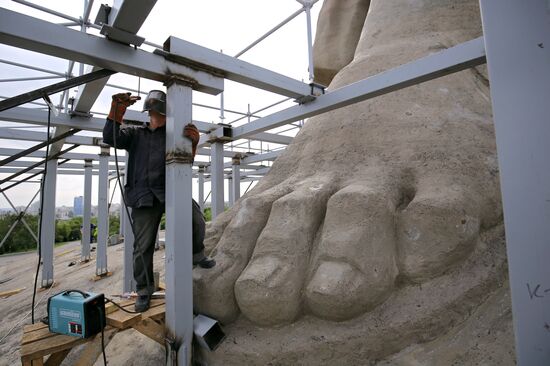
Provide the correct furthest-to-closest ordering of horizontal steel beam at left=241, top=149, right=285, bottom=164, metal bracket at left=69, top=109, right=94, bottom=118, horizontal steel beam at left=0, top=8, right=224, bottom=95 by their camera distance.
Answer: horizontal steel beam at left=241, top=149, right=285, bottom=164
metal bracket at left=69, top=109, right=94, bottom=118
horizontal steel beam at left=0, top=8, right=224, bottom=95

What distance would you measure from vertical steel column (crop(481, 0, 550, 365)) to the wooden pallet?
1.51 m

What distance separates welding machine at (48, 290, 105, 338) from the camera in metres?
1.44

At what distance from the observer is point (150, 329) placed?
5.16 feet

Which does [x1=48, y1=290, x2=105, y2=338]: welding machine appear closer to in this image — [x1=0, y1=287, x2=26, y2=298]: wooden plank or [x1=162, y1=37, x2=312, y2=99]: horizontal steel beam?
[x1=162, y1=37, x2=312, y2=99]: horizontal steel beam

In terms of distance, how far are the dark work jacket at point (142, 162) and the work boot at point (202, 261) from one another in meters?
0.39

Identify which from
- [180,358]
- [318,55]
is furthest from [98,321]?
[318,55]

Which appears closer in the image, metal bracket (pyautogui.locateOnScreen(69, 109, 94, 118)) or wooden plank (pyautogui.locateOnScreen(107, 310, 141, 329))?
wooden plank (pyautogui.locateOnScreen(107, 310, 141, 329))

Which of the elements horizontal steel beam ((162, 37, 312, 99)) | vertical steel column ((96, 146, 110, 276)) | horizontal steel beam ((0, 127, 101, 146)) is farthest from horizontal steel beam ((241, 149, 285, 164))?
horizontal steel beam ((162, 37, 312, 99))

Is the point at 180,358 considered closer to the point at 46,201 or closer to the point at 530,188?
the point at 530,188


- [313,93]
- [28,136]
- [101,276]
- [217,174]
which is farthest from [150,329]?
[101,276]

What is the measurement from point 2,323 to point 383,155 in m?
4.05

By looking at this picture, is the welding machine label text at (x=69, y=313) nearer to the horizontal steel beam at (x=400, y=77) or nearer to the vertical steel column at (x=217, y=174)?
the horizontal steel beam at (x=400, y=77)

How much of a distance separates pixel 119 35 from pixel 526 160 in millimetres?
1557

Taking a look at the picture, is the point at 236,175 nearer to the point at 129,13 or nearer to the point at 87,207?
the point at 87,207
